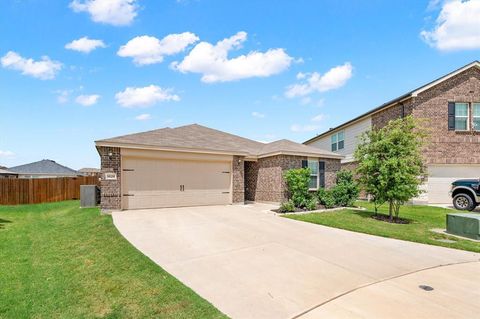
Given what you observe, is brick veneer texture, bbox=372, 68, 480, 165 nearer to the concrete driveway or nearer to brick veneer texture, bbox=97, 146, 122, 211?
the concrete driveway

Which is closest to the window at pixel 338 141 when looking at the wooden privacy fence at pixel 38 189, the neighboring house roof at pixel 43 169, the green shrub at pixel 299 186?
the green shrub at pixel 299 186

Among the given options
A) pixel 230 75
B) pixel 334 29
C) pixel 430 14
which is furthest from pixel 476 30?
pixel 230 75

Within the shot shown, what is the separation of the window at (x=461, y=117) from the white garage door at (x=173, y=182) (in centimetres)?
1346

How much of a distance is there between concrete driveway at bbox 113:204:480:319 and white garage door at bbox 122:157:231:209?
3285 millimetres

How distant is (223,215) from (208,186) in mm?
3038

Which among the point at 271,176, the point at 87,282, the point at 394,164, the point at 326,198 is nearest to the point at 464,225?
the point at 394,164

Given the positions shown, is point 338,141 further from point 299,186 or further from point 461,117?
point 299,186

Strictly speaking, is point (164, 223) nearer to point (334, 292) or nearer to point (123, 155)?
point (123, 155)

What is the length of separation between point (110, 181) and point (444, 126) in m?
17.8

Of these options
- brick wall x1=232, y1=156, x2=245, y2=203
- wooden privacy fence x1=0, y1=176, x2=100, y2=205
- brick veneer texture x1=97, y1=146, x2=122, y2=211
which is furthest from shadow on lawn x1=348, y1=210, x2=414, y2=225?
wooden privacy fence x1=0, y1=176, x2=100, y2=205

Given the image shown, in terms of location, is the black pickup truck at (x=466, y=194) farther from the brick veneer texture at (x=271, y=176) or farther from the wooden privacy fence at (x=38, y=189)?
the wooden privacy fence at (x=38, y=189)

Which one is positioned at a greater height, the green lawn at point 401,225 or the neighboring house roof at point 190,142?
the neighboring house roof at point 190,142

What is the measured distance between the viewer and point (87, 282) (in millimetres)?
4602

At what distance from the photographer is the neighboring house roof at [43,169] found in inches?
1439
